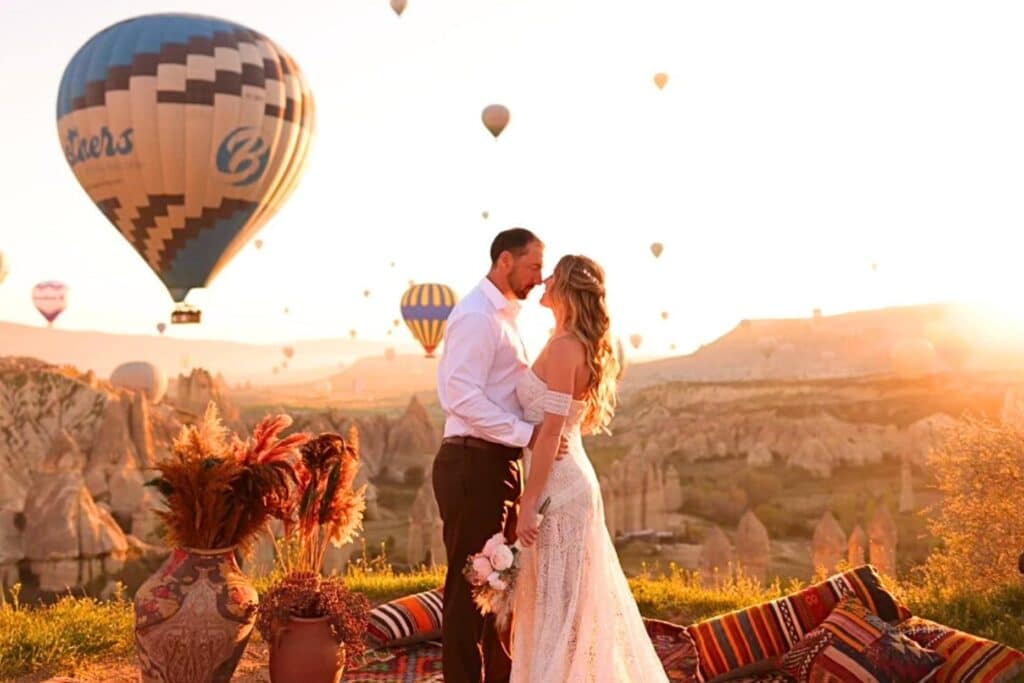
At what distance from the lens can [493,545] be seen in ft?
19.9

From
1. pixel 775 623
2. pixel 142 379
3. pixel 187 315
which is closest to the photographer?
pixel 775 623

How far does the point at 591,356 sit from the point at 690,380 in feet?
587

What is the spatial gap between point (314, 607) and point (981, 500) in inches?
601

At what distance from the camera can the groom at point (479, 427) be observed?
248 inches

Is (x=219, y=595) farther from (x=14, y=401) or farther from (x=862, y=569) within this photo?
(x=14, y=401)

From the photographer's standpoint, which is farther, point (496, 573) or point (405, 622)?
point (405, 622)

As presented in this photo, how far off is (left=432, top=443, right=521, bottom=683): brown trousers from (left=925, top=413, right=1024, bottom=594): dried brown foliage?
13698 mm

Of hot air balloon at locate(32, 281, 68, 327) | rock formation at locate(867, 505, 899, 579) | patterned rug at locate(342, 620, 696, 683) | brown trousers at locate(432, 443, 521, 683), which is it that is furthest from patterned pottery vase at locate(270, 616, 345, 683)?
hot air balloon at locate(32, 281, 68, 327)

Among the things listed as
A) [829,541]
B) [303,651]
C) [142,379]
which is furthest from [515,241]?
[142,379]

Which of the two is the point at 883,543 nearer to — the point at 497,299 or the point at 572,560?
the point at 572,560

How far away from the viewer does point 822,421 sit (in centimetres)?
13288

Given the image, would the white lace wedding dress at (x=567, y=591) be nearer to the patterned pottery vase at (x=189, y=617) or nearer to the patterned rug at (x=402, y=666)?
the patterned pottery vase at (x=189, y=617)

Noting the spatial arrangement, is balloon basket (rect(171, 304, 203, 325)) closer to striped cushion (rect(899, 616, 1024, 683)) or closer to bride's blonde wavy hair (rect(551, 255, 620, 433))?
striped cushion (rect(899, 616, 1024, 683))

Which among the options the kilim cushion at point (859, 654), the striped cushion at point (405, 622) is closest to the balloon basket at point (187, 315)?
the striped cushion at point (405, 622)
